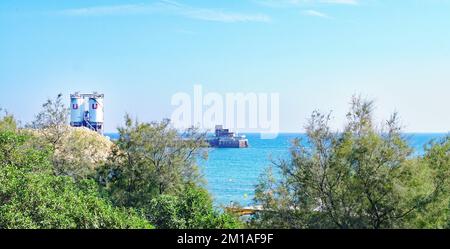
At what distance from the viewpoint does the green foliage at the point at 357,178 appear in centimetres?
602

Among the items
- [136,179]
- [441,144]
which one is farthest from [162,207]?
[441,144]

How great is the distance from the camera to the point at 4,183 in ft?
15.6

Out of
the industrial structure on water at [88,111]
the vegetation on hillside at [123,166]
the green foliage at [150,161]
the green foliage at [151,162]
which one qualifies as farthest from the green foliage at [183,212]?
the green foliage at [150,161]

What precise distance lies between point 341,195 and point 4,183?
3.88 meters

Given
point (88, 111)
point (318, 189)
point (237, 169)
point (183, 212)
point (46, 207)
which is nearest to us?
point (46, 207)

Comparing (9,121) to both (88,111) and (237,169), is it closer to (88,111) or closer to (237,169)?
(88,111)

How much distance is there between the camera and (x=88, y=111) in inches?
290

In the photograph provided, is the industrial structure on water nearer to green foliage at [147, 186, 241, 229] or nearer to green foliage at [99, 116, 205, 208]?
green foliage at [99, 116, 205, 208]

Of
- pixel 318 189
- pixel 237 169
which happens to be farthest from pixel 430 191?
pixel 237 169

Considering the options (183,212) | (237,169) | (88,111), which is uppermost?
(88,111)

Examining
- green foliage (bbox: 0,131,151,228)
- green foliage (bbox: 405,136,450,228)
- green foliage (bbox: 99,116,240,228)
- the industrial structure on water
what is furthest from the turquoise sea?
green foliage (bbox: 0,131,151,228)

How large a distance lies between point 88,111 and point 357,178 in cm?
380

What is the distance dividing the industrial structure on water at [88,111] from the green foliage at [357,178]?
7.95 ft

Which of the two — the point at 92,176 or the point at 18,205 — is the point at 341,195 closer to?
the point at 18,205
